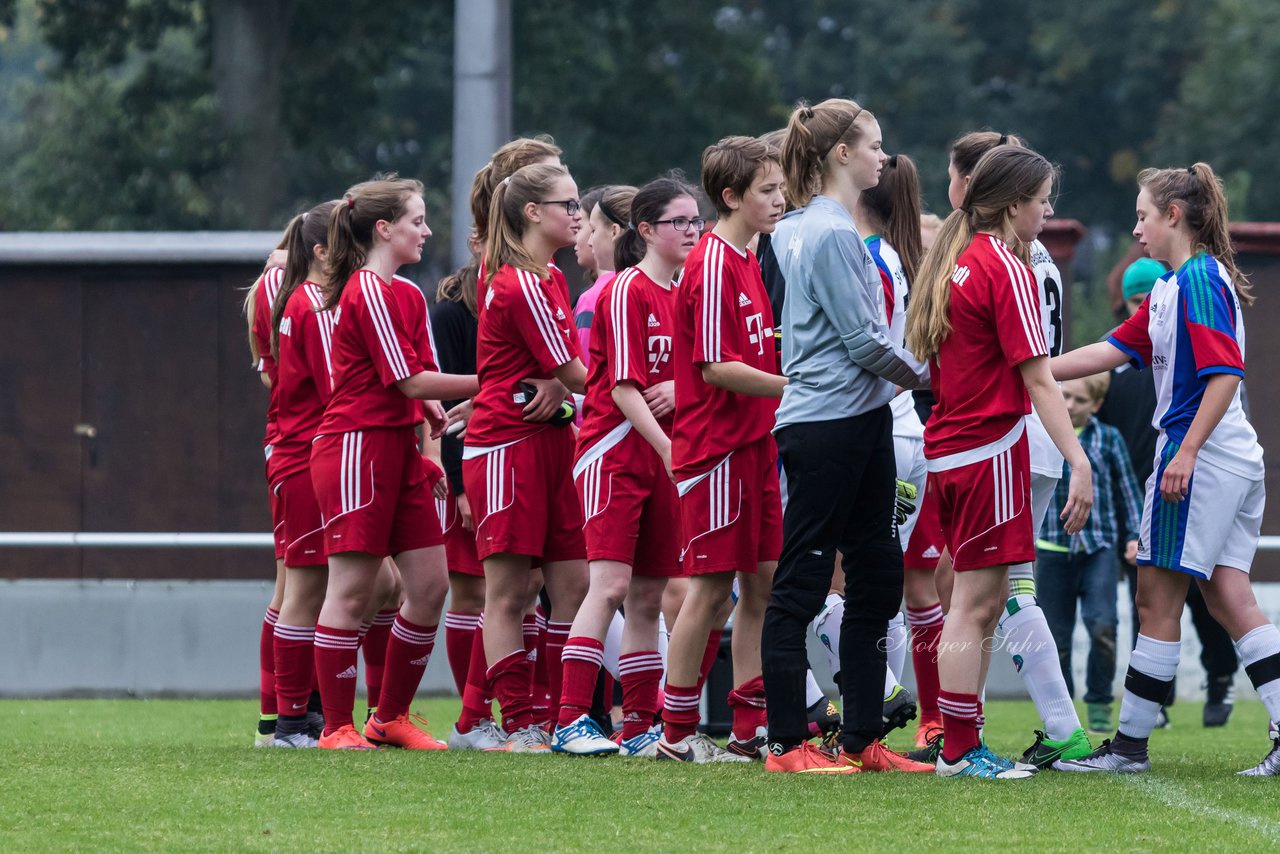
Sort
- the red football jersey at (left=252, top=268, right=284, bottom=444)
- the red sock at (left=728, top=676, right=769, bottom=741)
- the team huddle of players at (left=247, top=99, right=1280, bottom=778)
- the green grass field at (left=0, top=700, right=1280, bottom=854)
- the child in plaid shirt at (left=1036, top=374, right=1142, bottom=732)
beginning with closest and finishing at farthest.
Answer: the green grass field at (left=0, top=700, right=1280, bottom=854) → the team huddle of players at (left=247, top=99, right=1280, bottom=778) → the red sock at (left=728, top=676, right=769, bottom=741) → the red football jersey at (left=252, top=268, right=284, bottom=444) → the child in plaid shirt at (left=1036, top=374, right=1142, bottom=732)

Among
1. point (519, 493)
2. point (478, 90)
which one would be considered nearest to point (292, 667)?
point (519, 493)

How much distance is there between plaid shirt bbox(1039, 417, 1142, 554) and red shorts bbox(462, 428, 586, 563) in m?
3.54

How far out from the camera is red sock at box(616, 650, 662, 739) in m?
6.58

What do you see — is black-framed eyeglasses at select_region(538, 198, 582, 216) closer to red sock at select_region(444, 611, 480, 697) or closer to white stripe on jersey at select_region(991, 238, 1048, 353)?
white stripe on jersey at select_region(991, 238, 1048, 353)

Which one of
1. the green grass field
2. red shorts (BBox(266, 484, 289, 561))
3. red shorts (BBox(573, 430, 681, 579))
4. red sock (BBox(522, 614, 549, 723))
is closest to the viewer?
the green grass field

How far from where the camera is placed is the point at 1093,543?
30.8 feet

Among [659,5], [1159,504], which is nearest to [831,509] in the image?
[1159,504]

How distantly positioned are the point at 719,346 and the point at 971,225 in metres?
0.89

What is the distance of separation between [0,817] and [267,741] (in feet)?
6.45

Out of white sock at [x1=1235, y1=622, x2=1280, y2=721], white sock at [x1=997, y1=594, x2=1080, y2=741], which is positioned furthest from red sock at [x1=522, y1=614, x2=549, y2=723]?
white sock at [x1=1235, y1=622, x2=1280, y2=721]

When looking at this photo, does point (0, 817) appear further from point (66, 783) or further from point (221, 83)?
point (221, 83)

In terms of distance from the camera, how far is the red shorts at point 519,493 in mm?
6559

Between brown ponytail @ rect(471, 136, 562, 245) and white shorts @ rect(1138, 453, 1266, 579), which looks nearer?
white shorts @ rect(1138, 453, 1266, 579)

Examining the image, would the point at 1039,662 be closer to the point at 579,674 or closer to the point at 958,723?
the point at 958,723
